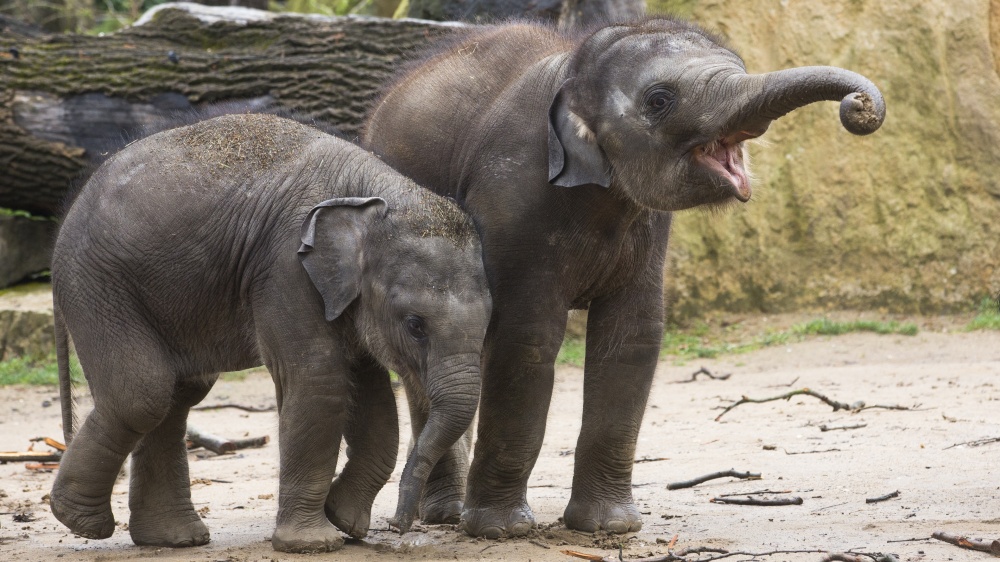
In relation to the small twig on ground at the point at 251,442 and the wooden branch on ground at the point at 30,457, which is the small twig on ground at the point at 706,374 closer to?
the small twig on ground at the point at 251,442

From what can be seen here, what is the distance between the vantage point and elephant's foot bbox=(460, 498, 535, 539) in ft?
16.4

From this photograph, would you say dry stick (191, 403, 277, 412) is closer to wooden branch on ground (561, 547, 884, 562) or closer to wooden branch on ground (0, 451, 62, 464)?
wooden branch on ground (0, 451, 62, 464)

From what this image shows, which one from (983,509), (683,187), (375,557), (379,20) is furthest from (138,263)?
(379,20)

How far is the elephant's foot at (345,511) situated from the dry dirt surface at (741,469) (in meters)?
0.07

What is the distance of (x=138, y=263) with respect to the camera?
4.89 m

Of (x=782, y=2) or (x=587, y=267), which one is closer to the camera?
(x=587, y=267)

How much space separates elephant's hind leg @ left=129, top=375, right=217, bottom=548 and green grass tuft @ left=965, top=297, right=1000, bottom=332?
705 cm

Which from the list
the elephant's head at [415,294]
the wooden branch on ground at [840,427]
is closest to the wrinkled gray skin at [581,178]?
the elephant's head at [415,294]

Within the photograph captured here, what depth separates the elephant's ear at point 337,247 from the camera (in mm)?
4590

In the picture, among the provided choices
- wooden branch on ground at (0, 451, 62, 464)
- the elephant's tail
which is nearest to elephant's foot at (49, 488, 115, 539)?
the elephant's tail

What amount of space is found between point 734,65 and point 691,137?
0.30 metres

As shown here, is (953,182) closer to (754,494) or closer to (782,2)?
(782,2)

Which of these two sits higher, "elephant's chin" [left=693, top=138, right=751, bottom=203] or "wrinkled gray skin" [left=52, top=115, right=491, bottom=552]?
"elephant's chin" [left=693, top=138, right=751, bottom=203]

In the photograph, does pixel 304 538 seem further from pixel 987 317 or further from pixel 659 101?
pixel 987 317
